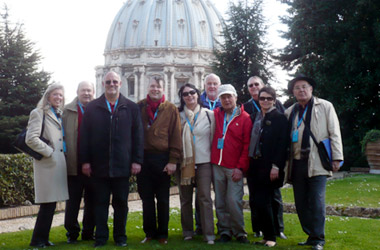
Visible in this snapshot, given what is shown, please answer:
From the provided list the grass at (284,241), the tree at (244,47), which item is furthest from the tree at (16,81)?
the grass at (284,241)

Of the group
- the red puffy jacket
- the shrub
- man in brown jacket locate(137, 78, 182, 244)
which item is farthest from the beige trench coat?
the shrub

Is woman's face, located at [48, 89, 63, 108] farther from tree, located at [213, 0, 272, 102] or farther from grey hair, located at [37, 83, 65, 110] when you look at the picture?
tree, located at [213, 0, 272, 102]

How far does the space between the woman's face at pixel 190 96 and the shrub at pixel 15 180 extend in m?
5.67

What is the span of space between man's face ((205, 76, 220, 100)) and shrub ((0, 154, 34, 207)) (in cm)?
548

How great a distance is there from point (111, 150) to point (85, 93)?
106 cm

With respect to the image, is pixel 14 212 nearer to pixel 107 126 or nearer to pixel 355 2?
pixel 107 126

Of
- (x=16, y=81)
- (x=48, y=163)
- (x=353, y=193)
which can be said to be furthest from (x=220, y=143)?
(x=16, y=81)

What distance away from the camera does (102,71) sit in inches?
3246

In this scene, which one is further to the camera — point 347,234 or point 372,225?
point 372,225

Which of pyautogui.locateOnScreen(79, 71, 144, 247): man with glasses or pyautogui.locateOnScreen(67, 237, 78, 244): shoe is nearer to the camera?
pyautogui.locateOnScreen(79, 71, 144, 247): man with glasses

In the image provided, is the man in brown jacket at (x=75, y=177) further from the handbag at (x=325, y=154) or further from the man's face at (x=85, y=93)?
the handbag at (x=325, y=154)

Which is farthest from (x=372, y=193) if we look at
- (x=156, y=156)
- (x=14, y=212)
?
(x=14, y=212)

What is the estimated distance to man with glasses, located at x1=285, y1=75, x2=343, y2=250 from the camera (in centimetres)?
533

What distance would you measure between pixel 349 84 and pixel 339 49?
170 cm
